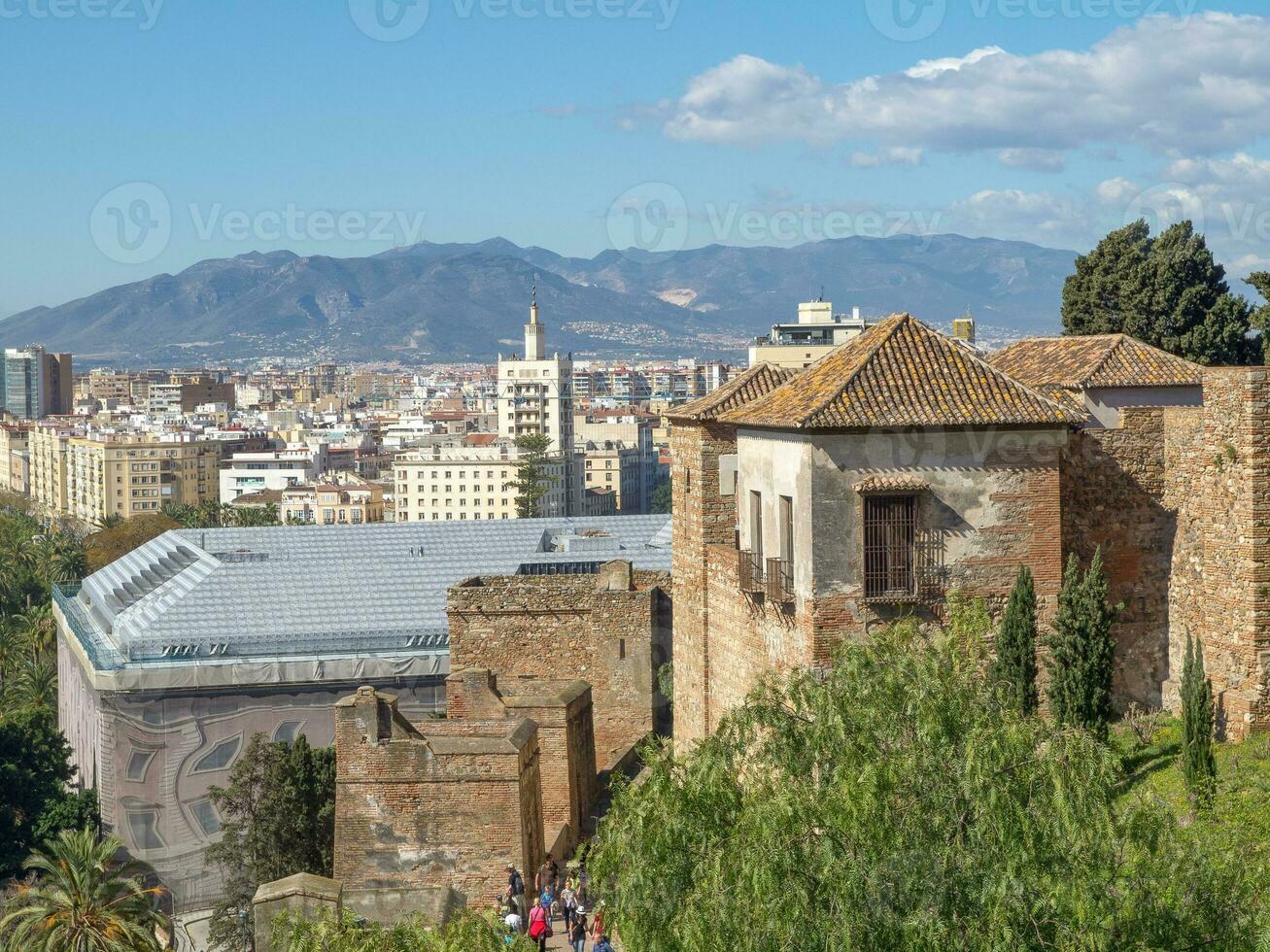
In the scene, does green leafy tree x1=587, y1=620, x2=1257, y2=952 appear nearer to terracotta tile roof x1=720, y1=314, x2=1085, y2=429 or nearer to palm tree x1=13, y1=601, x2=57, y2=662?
terracotta tile roof x1=720, y1=314, x2=1085, y2=429

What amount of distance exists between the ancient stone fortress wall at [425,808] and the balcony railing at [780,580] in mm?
3807

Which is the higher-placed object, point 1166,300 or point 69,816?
point 1166,300

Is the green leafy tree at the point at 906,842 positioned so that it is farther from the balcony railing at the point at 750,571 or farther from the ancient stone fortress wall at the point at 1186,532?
the balcony railing at the point at 750,571

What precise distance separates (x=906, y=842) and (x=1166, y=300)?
94.7ft

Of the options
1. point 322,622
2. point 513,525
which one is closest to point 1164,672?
point 322,622

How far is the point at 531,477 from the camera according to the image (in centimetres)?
11038

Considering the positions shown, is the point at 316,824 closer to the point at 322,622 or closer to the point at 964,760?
the point at 322,622

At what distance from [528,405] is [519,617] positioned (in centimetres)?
13793

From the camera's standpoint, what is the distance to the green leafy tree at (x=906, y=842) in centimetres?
1002

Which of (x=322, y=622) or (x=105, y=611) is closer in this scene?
(x=322, y=622)

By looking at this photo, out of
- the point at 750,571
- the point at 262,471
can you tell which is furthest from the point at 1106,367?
the point at 262,471

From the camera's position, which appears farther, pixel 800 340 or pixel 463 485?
pixel 463 485

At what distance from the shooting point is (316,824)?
88.7 feet

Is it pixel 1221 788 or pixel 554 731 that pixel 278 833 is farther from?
pixel 1221 788
